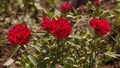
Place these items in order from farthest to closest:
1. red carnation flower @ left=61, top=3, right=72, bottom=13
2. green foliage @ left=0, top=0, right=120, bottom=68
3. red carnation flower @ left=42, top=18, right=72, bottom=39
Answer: red carnation flower @ left=61, top=3, right=72, bottom=13
green foliage @ left=0, top=0, right=120, bottom=68
red carnation flower @ left=42, top=18, right=72, bottom=39

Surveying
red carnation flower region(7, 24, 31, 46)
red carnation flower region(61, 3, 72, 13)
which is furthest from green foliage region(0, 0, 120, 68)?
red carnation flower region(7, 24, 31, 46)

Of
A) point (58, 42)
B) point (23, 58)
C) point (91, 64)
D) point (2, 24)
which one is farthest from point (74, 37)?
point (2, 24)

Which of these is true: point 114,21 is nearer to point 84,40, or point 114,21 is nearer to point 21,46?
point 84,40

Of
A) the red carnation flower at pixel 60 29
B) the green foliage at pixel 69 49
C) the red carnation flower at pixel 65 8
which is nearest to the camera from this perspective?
the red carnation flower at pixel 60 29

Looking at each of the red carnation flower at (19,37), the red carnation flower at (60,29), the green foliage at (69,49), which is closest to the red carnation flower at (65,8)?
the green foliage at (69,49)

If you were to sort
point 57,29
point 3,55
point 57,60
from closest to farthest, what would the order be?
point 57,29, point 57,60, point 3,55

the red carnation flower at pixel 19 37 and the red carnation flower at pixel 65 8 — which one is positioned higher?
the red carnation flower at pixel 65 8

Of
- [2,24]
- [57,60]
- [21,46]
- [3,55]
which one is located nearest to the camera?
[21,46]

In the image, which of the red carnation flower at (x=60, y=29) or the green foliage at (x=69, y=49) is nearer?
the red carnation flower at (x=60, y=29)

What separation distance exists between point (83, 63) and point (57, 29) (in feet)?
1.90

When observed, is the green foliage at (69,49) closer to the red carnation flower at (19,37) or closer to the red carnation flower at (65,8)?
the red carnation flower at (65,8)

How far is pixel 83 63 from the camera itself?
2.64 meters

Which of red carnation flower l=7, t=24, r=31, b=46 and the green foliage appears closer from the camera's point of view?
red carnation flower l=7, t=24, r=31, b=46

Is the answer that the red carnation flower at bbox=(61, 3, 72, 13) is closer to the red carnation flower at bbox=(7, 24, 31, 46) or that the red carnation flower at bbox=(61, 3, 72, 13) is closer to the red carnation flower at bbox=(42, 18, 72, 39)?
the red carnation flower at bbox=(42, 18, 72, 39)
